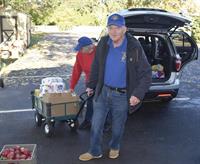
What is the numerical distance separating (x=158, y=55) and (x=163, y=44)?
0.38 metres

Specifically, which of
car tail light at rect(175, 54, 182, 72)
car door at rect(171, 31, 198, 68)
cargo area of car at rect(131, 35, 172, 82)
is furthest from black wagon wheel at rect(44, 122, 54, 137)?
car door at rect(171, 31, 198, 68)

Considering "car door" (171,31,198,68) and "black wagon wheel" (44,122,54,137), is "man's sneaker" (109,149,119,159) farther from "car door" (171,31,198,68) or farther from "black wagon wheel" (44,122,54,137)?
"car door" (171,31,198,68)

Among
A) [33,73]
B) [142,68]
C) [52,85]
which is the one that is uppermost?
[142,68]

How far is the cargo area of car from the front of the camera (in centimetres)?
798

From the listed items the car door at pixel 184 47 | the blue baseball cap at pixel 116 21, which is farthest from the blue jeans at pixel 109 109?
the car door at pixel 184 47

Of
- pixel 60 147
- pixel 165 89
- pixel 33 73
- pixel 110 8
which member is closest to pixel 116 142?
pixel 60 147

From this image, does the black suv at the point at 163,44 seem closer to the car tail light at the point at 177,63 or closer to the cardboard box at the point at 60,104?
the car tail light at the point at 177,63

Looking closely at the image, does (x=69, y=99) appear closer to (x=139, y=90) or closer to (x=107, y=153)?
(x=107, y=153)

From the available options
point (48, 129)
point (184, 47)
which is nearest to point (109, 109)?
point (48, 129)

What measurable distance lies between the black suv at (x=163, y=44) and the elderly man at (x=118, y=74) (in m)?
1.79

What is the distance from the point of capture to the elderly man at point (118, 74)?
199 inches

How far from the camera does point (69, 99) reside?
6.49 m

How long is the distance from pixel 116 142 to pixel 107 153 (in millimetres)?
291

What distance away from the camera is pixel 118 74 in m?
5.15
